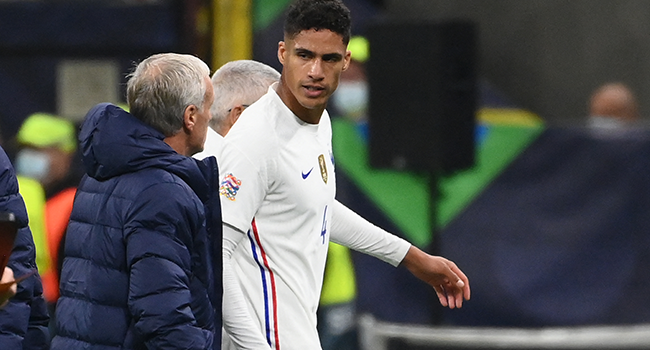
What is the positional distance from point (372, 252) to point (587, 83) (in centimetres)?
662

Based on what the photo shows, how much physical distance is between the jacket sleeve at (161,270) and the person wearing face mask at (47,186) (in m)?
4.26

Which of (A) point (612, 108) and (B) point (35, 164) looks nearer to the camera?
(B) point (35, 164)

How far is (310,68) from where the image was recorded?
3588 millimetres

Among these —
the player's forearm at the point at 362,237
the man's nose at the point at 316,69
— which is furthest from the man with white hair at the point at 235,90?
the man's nose at the point at 316,69

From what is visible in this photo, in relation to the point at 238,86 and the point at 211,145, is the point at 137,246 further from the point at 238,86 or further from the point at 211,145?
Result: the point at 238,86

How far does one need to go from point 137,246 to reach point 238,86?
→ 1268 millimetres

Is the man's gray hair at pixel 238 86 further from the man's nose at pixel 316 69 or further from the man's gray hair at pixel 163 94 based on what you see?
Result: the man's gray hair at pixel 163 94

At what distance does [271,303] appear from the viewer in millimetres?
3594

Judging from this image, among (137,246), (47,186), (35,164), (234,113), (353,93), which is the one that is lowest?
(47,186)

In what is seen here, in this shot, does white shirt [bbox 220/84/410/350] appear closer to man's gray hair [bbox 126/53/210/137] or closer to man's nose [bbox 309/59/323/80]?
man's nose [bbox 309/59/323/80]

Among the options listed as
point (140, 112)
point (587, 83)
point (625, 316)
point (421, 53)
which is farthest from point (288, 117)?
point (587, 83)

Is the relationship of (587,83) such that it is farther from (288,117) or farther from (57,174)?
(288,117)

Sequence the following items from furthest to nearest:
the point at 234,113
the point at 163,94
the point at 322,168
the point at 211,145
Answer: the point at 234,113
the point at 211,145
the point at 322,168
the point at 163,94

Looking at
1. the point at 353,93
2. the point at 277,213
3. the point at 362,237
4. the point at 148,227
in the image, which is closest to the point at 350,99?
the point at 353,93
